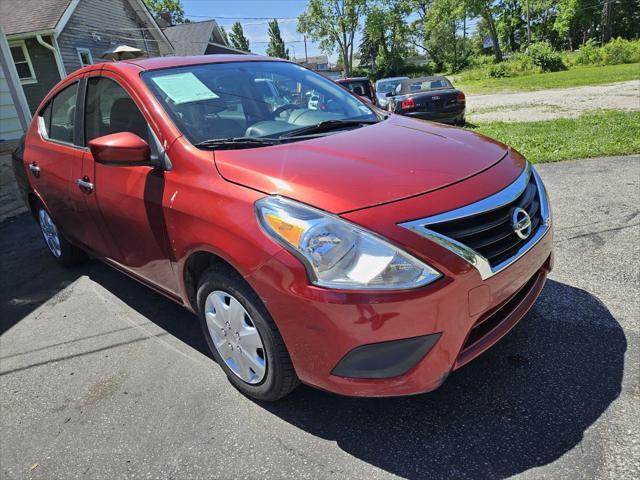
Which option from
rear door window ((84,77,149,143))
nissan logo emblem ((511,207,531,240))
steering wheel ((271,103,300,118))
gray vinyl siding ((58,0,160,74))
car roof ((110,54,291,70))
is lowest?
nissan logo emblem ((511,207,531,240))

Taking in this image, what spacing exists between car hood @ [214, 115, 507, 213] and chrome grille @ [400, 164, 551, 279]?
0.52 feet

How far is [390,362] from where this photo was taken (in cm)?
180

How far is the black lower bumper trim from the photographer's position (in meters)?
1.77

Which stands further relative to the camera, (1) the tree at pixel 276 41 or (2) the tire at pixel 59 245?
(1) the tree at pixel 276 41

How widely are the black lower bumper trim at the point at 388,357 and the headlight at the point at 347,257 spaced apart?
23 centimetres

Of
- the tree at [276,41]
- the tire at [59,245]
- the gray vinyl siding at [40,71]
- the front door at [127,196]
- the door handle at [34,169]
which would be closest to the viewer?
the front door at [127,196]

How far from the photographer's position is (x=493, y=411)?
83.0 inches

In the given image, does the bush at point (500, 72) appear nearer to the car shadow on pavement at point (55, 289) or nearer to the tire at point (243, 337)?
the car shadow on pavement at point (55, 289)

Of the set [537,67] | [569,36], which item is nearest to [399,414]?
[537,67]

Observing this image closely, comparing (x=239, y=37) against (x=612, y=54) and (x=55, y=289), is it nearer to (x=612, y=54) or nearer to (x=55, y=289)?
(x=612, y=54)

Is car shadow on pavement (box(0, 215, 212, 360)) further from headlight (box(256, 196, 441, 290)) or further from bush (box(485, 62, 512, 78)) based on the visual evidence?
bush (box(485, 62, 512, 78))

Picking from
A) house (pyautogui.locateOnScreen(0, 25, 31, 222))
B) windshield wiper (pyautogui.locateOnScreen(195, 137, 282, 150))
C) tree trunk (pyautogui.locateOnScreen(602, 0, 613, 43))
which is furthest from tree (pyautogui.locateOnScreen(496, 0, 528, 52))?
windshield wiper (pyautogui.locateOnScreen(195, 137, 282, 150))

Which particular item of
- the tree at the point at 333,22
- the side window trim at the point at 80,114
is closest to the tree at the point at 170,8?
the tree at the point at 333,22

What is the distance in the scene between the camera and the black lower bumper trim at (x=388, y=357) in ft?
5.82
